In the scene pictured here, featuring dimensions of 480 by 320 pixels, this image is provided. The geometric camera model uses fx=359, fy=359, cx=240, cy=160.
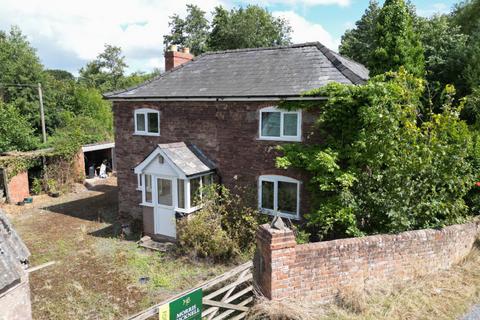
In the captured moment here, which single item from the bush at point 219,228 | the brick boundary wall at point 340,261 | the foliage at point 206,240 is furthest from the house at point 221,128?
the brick boundary wall at point 340,261

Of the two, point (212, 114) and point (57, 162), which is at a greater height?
point (212, 114)

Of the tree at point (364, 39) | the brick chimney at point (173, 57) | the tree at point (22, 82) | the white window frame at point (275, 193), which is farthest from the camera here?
the tree at point (22, 82)

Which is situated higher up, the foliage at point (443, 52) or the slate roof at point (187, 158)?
the foliage at point (443, 52)

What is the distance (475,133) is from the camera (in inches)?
543

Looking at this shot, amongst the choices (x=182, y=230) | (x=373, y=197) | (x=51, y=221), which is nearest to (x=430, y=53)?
(x=373, y=197)

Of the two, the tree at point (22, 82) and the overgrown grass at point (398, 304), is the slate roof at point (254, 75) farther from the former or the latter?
the tree at point (22, 82)

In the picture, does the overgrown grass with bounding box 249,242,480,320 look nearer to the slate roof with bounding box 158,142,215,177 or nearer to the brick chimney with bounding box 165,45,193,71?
the slate roof with bounding box 158,142,215,177

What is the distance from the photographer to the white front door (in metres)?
14.1

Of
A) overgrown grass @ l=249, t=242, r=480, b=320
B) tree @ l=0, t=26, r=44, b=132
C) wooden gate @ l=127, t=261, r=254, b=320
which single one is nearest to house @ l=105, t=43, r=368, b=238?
wooden gate @ l=127, t=261, r=254, b=320

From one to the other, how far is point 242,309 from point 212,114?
27.5 ft

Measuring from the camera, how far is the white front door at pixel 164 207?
14.1 metres

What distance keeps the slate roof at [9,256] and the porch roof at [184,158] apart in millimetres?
6587

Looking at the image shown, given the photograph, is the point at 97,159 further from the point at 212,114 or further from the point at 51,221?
the point at 212,114

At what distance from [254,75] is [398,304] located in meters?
10.00
